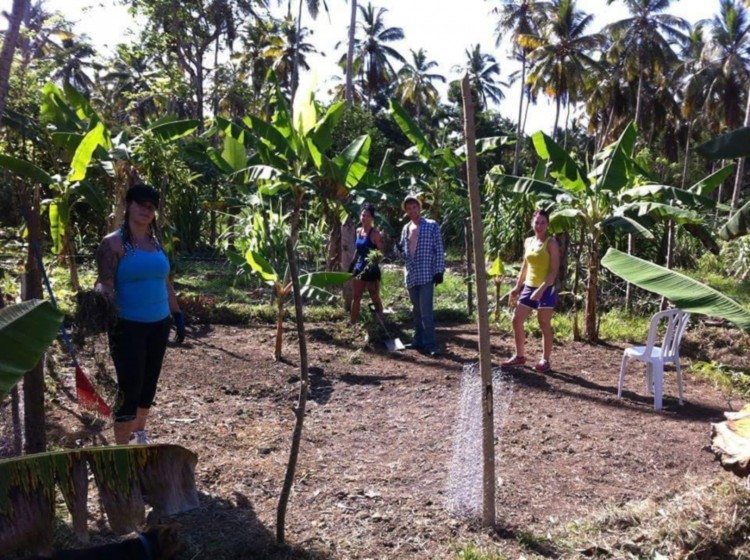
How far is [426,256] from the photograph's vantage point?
7402 millimetres

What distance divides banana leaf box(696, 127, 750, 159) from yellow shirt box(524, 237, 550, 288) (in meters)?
2.50

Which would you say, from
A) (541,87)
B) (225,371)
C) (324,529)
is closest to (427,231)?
(225,371)

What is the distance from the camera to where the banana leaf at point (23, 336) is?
2.30m

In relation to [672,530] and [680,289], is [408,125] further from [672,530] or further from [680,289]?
[672,530]

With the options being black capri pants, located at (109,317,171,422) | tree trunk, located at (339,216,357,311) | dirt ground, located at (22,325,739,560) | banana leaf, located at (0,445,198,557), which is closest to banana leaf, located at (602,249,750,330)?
dirt ground, located at (22,325,739,560)

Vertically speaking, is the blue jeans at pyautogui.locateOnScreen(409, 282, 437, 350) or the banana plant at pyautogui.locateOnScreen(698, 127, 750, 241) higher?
the banana plant at pyautogui.locateOnScreen(698, 127, 750, 241)

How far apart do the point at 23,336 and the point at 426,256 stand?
17.5 ft

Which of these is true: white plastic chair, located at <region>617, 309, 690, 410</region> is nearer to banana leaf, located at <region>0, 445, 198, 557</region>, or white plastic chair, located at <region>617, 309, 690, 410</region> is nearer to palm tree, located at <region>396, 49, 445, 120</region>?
banana leaf, located at <region>0, 445, 198, 557</region>

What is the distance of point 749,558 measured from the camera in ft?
10.6

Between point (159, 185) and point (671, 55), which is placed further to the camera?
point (671, 55)

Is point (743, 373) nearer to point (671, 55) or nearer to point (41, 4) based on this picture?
point (41, 4)

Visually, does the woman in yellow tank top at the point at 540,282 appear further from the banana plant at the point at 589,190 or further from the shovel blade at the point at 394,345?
the shovel blade at the point at 394,345

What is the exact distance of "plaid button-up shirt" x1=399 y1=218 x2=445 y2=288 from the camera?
7.41 m

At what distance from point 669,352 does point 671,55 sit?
30.7m
